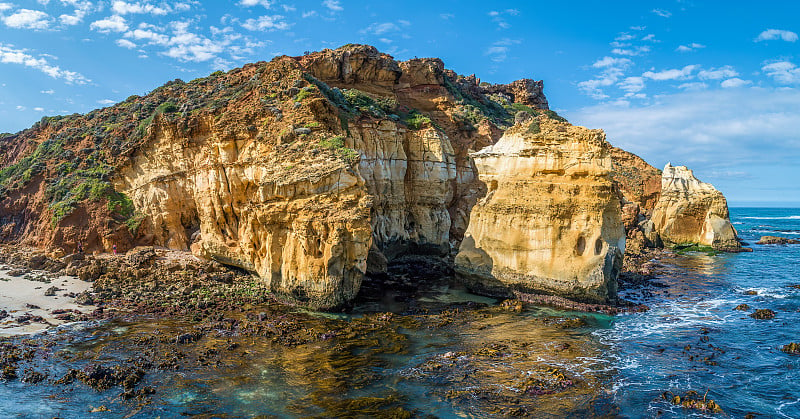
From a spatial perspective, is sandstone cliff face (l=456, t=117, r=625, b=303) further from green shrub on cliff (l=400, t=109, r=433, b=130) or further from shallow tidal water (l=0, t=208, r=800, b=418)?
green shrub on cliff (l=400, t=109, r=433, b=130)

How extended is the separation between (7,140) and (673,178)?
6035 centimetres

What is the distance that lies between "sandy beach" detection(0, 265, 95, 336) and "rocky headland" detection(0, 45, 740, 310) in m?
1.23

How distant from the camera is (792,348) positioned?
16.0 m

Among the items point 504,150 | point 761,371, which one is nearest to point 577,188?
point 504,150

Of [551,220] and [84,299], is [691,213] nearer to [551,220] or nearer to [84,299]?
[551,220]

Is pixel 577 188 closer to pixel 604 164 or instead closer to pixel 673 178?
pixel 604 164

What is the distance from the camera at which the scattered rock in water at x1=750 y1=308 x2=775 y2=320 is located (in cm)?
1994

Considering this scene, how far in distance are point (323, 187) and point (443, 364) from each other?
31.2ft

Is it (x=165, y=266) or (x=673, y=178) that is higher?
(x=673, y=178)

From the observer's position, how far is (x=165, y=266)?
2505 cm

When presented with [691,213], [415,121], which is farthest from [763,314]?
[691,213]

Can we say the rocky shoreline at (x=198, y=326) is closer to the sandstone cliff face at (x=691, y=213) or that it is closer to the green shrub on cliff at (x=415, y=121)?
the green shrub on cliff at (x=415, y=121)

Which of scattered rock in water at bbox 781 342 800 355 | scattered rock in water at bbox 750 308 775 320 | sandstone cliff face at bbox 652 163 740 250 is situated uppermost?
sandstone cliff face at bbox 652 163 740 250

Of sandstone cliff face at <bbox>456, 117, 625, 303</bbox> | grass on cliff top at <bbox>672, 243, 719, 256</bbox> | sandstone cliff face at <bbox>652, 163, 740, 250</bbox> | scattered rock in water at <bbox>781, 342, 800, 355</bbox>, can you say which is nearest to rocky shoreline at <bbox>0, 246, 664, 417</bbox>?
sandstone cliff face at <bbox>456, 117, 625, 303</bbox>
